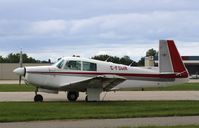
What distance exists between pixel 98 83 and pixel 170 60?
4.69m

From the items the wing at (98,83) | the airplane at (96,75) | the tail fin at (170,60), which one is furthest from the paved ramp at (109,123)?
the tail fin at (170,60)

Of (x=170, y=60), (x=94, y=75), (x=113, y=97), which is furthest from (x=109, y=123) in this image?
(x=113, y=97)

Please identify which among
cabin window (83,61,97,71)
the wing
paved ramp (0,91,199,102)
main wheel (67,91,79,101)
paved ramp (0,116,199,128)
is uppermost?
cabin window (83,61,97,71)

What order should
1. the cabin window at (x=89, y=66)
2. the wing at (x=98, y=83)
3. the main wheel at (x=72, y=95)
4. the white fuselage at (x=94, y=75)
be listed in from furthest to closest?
the main wheel at (x=72, y=95)
the cabin window at (x=89, y=66)
the white fuselage at (x=94, y=75)
the wing at (x=98, y=83)

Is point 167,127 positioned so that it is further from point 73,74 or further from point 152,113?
point 73,74

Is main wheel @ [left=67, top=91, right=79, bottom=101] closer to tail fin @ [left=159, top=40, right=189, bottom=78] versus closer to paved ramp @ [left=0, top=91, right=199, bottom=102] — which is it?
paved ramp @ [left=0, top=91, right=199, bottom=102]

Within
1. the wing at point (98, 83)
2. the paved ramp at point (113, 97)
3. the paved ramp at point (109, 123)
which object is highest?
the wing at point (98, 83)

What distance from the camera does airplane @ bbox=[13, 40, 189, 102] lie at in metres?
24.8

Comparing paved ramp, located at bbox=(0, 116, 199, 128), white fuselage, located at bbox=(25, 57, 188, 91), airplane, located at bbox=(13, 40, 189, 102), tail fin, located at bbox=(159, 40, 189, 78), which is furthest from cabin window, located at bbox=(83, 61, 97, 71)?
paved ramp, located at bbox=(0, 116, 199, 128)

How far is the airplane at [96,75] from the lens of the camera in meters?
24.8

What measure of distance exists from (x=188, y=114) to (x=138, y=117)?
6.82ft

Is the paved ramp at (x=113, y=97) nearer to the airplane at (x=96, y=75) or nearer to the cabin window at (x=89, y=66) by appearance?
the airplane at (x=96, y=75)

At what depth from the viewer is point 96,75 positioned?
25391mm

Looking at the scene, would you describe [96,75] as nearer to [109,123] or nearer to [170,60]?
[170,60]
